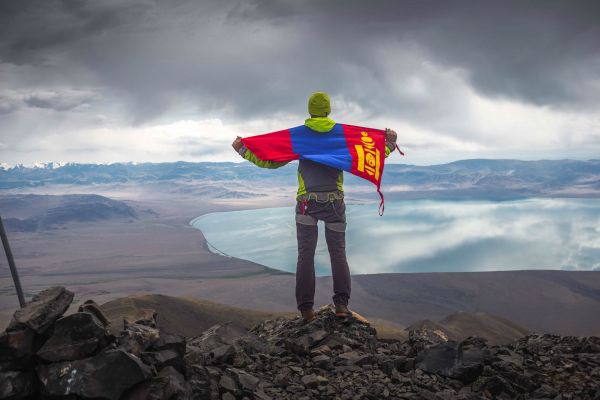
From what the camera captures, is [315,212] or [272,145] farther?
[272,145]

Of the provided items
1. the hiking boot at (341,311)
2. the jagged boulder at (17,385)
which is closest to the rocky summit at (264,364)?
the jagged boulder at (17,385)

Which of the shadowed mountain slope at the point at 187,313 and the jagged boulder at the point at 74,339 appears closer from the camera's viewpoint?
the jagged boulder at the point at 74,339

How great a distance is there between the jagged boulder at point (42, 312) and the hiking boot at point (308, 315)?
3.47 metres

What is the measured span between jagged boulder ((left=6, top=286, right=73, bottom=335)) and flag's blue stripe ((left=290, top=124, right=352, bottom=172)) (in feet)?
12.1

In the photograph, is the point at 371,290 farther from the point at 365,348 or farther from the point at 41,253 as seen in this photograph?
the point at 41,253

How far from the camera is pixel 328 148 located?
6176 mm

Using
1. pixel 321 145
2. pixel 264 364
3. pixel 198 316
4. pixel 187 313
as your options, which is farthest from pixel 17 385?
pixel 198 316

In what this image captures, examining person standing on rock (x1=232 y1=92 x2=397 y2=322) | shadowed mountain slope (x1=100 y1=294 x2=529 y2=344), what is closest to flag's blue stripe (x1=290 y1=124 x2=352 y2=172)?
person standing on rock (x1=232 y1=92 x2=397 y2=322)

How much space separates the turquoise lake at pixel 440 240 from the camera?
91.5m

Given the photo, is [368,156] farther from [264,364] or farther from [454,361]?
[264,364]

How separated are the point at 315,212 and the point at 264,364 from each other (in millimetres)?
2231

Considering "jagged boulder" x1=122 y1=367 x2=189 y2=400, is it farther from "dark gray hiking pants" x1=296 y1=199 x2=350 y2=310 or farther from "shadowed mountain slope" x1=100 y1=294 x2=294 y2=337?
"shadowed mountain slope" x1=100 y1=294 x2=294 y2=337

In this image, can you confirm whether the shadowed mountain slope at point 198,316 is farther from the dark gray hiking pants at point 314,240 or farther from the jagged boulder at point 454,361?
the jagged boulder at point 454,361

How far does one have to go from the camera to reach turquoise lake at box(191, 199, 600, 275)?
9150 centimetres
